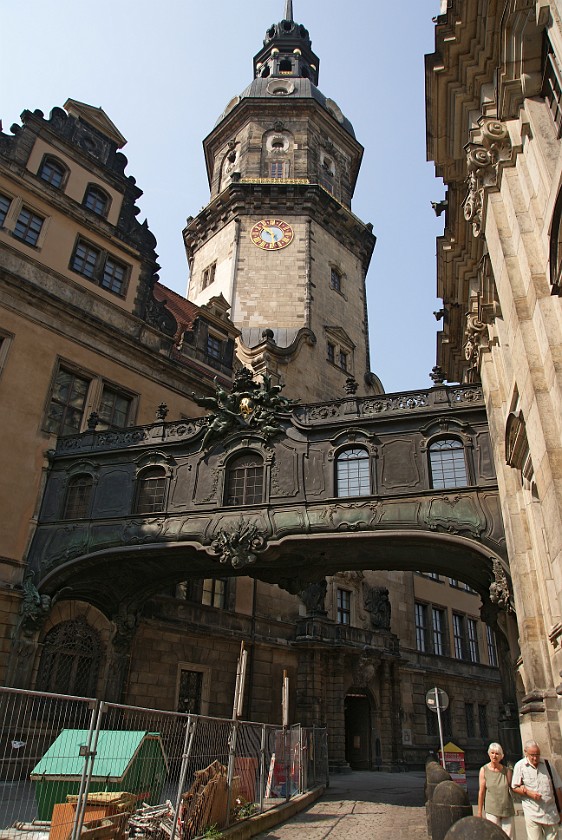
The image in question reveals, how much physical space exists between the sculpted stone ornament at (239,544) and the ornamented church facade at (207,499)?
0.19ft

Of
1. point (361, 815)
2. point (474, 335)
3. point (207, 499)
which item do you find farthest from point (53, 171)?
point (361, 815)

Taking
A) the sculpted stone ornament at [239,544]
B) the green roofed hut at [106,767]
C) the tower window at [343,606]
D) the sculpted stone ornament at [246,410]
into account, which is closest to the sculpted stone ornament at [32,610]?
the sculpted stone ornament at [239,544]

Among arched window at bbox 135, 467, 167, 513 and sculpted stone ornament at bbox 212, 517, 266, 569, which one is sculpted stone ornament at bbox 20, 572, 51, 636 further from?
sculpted stone ornament at bbox 212, 517, 266, 569

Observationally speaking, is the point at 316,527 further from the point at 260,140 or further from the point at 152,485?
the point at 260,140

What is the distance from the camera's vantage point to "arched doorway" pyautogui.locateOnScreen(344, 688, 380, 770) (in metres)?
25.2

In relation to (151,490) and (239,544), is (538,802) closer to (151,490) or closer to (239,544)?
(239,544)

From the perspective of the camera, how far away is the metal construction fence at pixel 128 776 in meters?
6.40

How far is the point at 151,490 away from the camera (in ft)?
55.3

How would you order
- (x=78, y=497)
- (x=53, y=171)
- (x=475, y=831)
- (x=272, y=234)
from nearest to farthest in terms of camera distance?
(x=475, y=831), (x=78, y=497), (x=53, y=171), (x=272, y=234)

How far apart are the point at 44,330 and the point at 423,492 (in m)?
12.5

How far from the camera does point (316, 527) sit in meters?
14.5

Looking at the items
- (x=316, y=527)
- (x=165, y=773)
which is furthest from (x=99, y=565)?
(x=165, y=773)

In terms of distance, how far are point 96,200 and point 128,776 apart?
20.3m

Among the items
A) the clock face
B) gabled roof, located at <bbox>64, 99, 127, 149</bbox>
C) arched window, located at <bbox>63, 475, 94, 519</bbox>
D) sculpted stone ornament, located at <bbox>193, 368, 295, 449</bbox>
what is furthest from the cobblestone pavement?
the clock face
